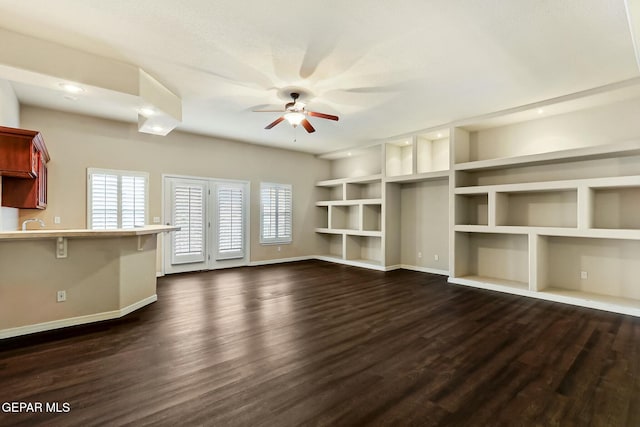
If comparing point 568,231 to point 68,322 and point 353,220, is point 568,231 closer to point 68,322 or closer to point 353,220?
point 353,220

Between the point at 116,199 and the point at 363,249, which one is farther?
the point at 363,249

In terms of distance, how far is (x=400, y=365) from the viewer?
2.60m

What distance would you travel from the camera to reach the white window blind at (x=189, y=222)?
6480 mm

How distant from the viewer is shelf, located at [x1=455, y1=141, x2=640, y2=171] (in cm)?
402

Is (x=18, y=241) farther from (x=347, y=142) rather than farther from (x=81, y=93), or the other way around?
(x=347, y=142)

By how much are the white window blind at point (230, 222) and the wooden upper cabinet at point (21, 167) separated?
10.6 ft

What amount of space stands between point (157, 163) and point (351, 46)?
16.0 feet

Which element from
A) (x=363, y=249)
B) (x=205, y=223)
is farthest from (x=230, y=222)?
(x=363, y=249)

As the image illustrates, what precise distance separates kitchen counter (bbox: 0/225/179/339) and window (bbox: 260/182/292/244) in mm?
3870

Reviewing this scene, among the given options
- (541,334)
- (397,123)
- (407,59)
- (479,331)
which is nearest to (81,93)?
(407,59)

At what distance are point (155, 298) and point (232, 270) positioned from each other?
8.29ft

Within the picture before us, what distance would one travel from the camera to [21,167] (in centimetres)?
353

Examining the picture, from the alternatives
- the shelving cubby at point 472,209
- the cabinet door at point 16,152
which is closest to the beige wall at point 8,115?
the cabinet door at point 16,152

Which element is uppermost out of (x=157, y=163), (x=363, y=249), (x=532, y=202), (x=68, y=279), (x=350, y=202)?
(x=157, y=163)
